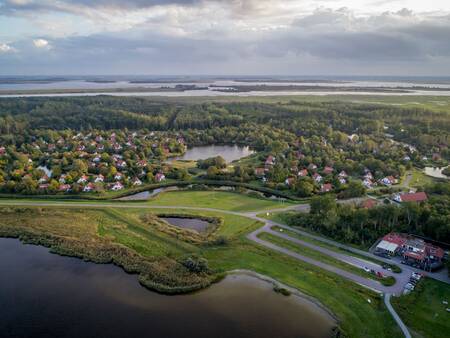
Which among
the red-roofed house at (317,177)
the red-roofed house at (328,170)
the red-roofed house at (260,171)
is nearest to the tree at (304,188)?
the red-roofed house at (317,177)

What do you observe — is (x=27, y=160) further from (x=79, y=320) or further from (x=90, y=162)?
(x=79, y=320)

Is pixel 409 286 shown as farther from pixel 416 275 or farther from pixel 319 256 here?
pixel 319 256

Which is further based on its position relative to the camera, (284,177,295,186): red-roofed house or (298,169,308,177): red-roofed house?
(298,169,308,177): red-roofed house

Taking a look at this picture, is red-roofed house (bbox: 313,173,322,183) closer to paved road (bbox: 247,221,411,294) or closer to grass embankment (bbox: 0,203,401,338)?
paved road (bbox: 247,221,411,294)

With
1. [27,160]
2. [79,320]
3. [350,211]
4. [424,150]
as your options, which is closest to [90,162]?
[27,160]

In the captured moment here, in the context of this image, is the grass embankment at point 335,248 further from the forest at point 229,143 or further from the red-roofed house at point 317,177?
the red-roofed house at point 317,177

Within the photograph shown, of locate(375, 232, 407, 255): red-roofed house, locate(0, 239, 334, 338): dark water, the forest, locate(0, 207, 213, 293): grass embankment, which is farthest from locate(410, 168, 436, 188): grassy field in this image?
locate(0, 207, 213, 293): grass embankment
